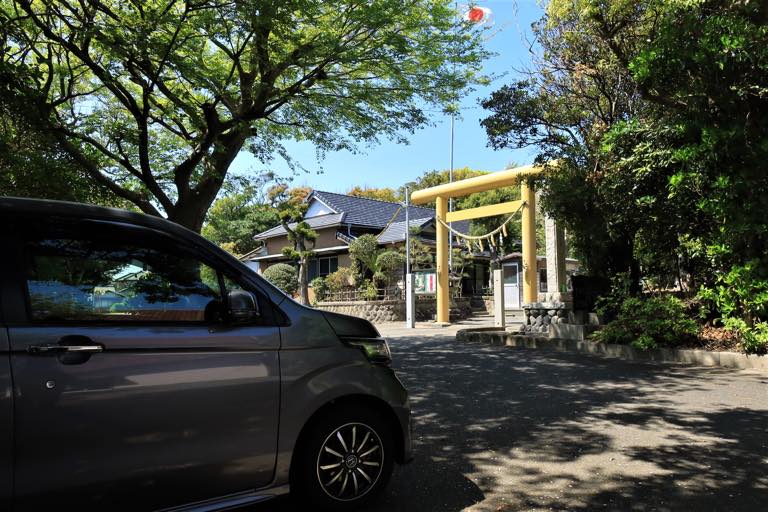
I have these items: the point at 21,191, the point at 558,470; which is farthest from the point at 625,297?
the point at 21,191

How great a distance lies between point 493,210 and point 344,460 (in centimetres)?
1438

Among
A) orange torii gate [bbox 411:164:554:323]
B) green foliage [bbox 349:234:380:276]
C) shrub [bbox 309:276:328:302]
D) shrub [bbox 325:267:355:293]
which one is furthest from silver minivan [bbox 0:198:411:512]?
shrub [bbox 309:276:328:302]

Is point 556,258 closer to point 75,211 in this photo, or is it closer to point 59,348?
point 75,211

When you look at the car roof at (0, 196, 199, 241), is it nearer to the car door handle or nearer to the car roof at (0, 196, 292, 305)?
the car roof at (0, 196, 292, 305)

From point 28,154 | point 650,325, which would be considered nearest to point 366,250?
point 650,325

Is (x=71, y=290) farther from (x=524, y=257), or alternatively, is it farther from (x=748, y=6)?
(x=524, y=257)

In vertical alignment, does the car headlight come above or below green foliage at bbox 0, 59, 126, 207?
below

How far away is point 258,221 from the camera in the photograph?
41.6 m

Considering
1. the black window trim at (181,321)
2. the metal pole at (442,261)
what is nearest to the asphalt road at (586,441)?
the black window trim at (181,321)

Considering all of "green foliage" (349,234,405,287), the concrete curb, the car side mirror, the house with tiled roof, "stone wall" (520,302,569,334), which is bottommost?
the concrete curb

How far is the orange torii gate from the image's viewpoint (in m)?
14.6

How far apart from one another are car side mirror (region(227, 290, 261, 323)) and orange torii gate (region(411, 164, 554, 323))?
32.0ft

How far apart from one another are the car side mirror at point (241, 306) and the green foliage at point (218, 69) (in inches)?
212

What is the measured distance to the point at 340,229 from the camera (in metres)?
28.5
